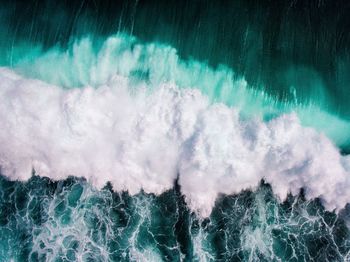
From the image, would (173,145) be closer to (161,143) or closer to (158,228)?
(161,143)

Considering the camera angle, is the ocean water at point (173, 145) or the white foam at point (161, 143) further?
the ocean water at point (173, 145)

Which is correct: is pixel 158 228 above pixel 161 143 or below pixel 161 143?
below

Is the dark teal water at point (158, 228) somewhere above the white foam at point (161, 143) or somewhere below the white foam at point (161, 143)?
below

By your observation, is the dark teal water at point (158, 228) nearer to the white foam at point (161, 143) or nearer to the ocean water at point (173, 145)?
the ocean water at point (173, 145)

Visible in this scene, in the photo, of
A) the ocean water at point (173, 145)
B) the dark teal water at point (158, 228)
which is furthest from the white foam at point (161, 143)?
the dark teal water at point (158, 228)

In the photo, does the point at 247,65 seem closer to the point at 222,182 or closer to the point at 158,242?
the point at 222,182

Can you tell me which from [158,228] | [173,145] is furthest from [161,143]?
[158,228]
